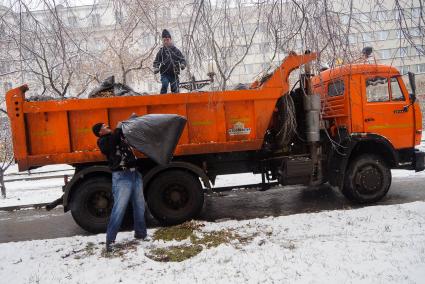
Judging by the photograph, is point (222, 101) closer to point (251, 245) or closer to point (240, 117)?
point (240, 117)

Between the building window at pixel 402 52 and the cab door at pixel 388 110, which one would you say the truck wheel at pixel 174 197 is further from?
the building window at pixel 402 52

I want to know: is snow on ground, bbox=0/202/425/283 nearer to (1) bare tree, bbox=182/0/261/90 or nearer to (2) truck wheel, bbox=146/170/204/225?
(2) truck wheel, bbox=146/170/204/225

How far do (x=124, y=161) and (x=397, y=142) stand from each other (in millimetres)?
5033

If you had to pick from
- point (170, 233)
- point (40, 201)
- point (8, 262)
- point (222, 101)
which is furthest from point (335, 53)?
point (40, 201)

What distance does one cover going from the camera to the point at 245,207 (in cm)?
748

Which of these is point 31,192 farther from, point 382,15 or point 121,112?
point 382,15

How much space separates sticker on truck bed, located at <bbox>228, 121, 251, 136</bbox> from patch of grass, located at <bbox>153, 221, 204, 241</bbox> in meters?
1.64

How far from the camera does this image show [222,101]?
6312 millimetres

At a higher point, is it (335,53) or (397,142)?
(335,53)

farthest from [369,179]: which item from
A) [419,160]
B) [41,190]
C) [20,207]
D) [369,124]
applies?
[41,190]

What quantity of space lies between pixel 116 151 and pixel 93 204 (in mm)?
1555

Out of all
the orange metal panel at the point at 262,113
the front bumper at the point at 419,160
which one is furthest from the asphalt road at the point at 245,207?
the orange metal panel at the point at 262,113

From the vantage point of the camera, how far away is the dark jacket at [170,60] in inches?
192

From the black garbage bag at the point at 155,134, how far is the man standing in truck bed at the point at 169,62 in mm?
710
